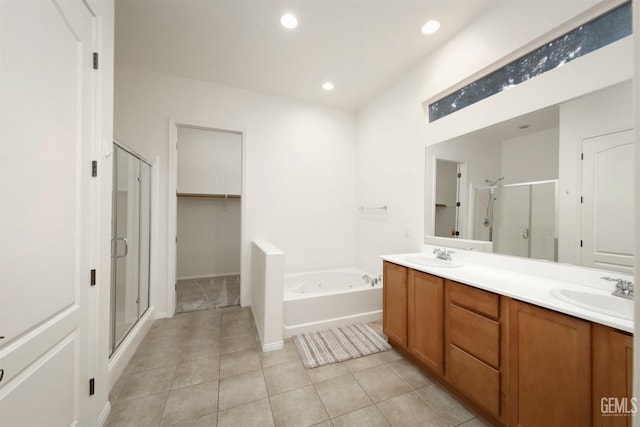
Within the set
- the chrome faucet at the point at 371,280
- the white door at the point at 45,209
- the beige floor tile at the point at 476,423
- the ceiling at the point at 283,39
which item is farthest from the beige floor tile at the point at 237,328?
the ceiling at the point at 283,39

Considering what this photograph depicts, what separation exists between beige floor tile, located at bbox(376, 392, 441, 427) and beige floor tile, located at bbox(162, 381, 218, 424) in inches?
44.1

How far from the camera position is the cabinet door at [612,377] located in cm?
86

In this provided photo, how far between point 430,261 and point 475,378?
0.92 meters

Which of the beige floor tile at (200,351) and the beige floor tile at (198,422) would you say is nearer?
the beige floor tile at (198,422)

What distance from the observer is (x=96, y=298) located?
126 cm

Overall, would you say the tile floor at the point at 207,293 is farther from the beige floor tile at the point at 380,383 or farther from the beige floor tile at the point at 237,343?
the beige floor tile at the point at 380,383

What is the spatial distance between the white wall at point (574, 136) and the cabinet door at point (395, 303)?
1.04 meters

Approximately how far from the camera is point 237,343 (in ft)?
7.26

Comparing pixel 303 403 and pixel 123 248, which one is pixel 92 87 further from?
pixel 303 403

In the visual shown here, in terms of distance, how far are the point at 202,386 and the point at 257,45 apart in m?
3.04

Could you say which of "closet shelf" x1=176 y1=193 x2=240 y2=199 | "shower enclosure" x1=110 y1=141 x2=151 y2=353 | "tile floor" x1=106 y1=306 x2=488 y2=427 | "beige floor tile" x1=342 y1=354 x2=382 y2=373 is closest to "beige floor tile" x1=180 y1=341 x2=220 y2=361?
"tile floor" x1=106 y1=306 x2=488 y2=427

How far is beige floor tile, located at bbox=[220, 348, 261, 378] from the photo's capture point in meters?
1.82

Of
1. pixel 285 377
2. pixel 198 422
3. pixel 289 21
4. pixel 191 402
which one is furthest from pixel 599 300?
pixel 289 21

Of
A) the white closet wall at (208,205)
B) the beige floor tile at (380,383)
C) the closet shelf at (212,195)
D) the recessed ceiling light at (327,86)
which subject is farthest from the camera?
the white closet wall at (208,205)
